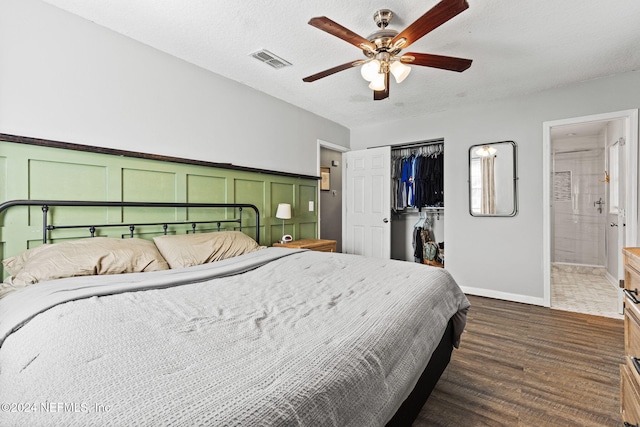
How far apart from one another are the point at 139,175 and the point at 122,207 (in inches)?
11.7

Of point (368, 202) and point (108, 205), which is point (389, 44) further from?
point (368, 202)

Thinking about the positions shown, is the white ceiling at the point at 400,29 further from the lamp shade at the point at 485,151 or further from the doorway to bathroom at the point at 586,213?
the doorway to bathroom at the point at 586,213

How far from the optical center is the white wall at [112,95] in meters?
1.92

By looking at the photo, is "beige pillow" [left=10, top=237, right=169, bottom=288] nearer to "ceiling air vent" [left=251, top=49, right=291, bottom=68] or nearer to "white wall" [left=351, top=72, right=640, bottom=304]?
"ceiling air vent" [left=251, top=49, right=291, bottom=68]

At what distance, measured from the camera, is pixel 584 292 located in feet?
13.1

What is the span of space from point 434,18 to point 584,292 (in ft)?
14.1

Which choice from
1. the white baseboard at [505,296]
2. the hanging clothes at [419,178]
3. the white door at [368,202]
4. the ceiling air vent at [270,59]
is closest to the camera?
the ceiling air vent at [270,59]

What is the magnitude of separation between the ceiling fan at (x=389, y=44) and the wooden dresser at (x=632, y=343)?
1492 millimetres

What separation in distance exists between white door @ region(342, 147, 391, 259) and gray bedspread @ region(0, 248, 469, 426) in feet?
9.45

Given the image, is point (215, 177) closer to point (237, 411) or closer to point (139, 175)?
point (139, 175)

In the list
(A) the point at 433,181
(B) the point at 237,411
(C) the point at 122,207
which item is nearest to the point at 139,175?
(C) the point at 122,207

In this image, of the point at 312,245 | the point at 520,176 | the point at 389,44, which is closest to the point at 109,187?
the point at 312,245

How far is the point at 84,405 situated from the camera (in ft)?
2.02

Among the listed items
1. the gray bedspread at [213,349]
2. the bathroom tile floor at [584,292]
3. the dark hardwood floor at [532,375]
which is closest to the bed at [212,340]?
the gray bedspread at [213,349]
